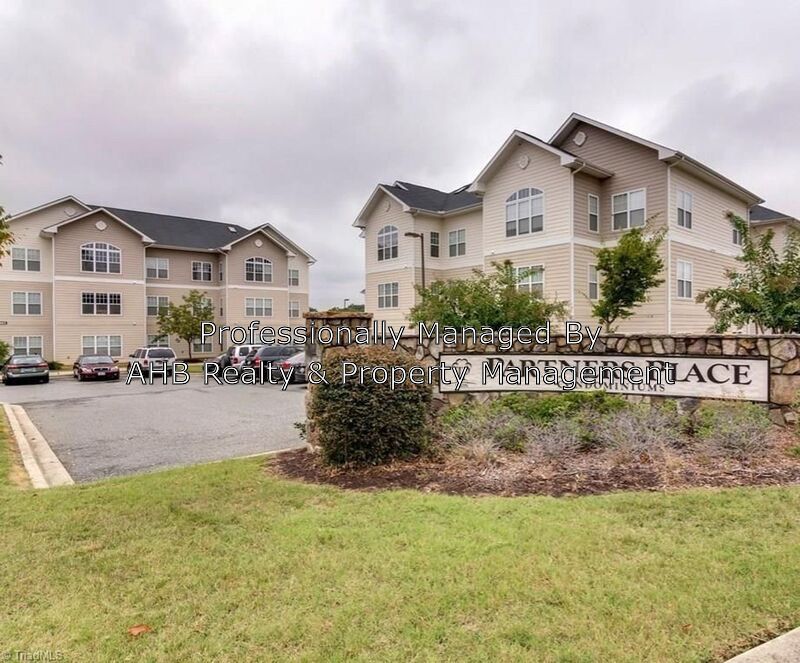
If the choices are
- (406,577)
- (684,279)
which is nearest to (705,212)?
(684,279)

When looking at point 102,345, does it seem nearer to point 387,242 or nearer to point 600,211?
point 387,242

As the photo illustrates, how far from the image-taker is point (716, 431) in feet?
19.7

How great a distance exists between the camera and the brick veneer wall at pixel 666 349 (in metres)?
6.67

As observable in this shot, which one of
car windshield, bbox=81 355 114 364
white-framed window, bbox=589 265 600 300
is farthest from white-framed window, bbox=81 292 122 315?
white-framed window, bbox=589 265 600 300

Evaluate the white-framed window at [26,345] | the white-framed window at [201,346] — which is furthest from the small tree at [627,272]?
the white-framed window at [26,345]

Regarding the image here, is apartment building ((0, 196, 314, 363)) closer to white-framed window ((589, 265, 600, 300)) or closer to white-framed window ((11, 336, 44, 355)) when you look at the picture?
white-framed window ((11, 336, 44, 355))

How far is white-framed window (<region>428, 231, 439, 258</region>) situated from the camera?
26.8 meters

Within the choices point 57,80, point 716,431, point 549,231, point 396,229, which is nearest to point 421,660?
point 716,431

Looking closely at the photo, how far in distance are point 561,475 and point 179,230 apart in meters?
39.6

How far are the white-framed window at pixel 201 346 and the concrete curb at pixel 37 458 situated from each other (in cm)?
2586

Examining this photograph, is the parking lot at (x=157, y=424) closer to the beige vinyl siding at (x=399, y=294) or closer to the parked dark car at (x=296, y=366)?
the parked dark car at (x=296, y=366)

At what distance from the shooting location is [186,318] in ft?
114

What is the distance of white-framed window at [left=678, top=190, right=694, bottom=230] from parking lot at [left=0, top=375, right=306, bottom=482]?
618 inches

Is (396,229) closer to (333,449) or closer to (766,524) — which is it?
(333,449)
